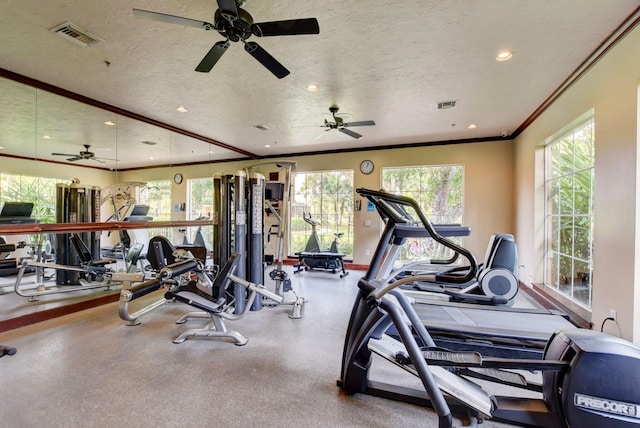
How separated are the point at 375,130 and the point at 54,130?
5.05 meters

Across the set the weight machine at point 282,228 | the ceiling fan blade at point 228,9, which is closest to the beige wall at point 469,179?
the weight machine at point 282,228

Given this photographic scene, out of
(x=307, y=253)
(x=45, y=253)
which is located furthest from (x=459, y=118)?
(x=45, y=253)

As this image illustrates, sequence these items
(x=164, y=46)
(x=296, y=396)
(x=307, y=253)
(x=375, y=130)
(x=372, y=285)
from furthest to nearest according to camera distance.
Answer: (x=307, y=253)
(x=375, y=130)
(x=164, y=46)
(x=296, y=396)
(x=372, y=285)

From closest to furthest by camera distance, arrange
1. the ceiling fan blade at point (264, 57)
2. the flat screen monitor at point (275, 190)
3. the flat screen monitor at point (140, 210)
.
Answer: the ceiling fan blade at point (264, 57) < the flat screen monitor at point (275, 190) < the flat screen monitor at point (140, 210)

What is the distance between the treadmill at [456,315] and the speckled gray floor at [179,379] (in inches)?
24.7

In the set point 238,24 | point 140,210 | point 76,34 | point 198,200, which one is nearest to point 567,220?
point 238,24

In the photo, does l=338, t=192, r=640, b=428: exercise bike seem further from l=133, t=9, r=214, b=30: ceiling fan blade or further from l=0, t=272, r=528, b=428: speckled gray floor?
l=133, t=9, r=214, b=30: ceiling fan blade

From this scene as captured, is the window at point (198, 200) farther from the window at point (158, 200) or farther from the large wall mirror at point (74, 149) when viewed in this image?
the window at point (158, 200)

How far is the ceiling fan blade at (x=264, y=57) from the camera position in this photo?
2203mm

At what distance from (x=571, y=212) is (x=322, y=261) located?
4264mm

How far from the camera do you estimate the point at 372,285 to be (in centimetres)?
187

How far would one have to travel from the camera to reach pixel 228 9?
6.14 feet

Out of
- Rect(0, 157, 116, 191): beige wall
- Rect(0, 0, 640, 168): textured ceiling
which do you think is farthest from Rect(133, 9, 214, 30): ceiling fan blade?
Rect(0, 157, 116, 191): beige wall

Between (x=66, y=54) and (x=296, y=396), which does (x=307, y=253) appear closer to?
(x=296, y=396)
